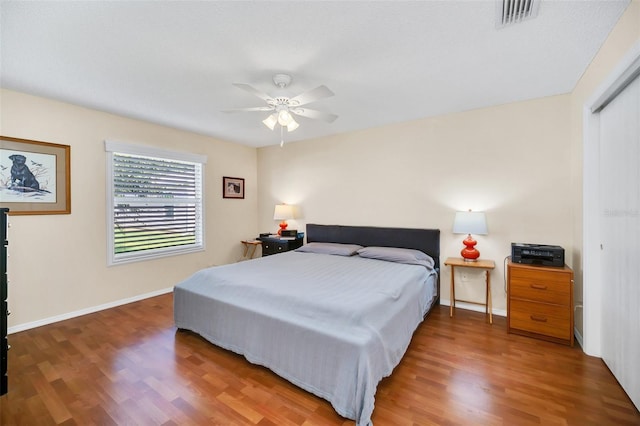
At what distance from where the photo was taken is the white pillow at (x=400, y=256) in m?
3.14

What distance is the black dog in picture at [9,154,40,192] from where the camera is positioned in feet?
8.91

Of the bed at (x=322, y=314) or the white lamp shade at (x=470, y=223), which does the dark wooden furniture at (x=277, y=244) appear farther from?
the white lamp shade at (x=470, y=223)

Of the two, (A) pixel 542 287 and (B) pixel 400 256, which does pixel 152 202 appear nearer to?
(B) pixel 400 256

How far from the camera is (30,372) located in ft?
6.79

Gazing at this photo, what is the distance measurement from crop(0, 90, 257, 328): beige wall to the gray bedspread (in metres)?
1.44

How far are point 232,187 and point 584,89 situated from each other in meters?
4.78

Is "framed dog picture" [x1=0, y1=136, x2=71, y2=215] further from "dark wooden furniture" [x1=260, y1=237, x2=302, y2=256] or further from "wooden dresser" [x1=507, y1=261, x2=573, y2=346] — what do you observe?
"wooden dresser" [x1=507, y1=261, x2=573, y2=346]

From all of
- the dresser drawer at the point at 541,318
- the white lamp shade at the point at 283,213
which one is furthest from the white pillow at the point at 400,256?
the white lamp shade at the point at 283,213

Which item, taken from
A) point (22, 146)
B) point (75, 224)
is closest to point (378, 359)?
point (75, 224)

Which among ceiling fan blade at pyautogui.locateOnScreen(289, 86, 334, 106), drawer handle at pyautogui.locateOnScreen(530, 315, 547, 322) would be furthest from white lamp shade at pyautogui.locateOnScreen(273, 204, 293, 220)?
drawer handle at pyautogui.locateOnScreen(530, 315, 547, 322)

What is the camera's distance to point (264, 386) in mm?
1930

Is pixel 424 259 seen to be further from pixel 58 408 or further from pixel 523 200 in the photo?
pixel 58 408

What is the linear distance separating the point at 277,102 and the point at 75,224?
2810 mm

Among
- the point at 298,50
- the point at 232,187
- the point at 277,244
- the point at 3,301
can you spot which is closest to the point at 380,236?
the point at 277,244
